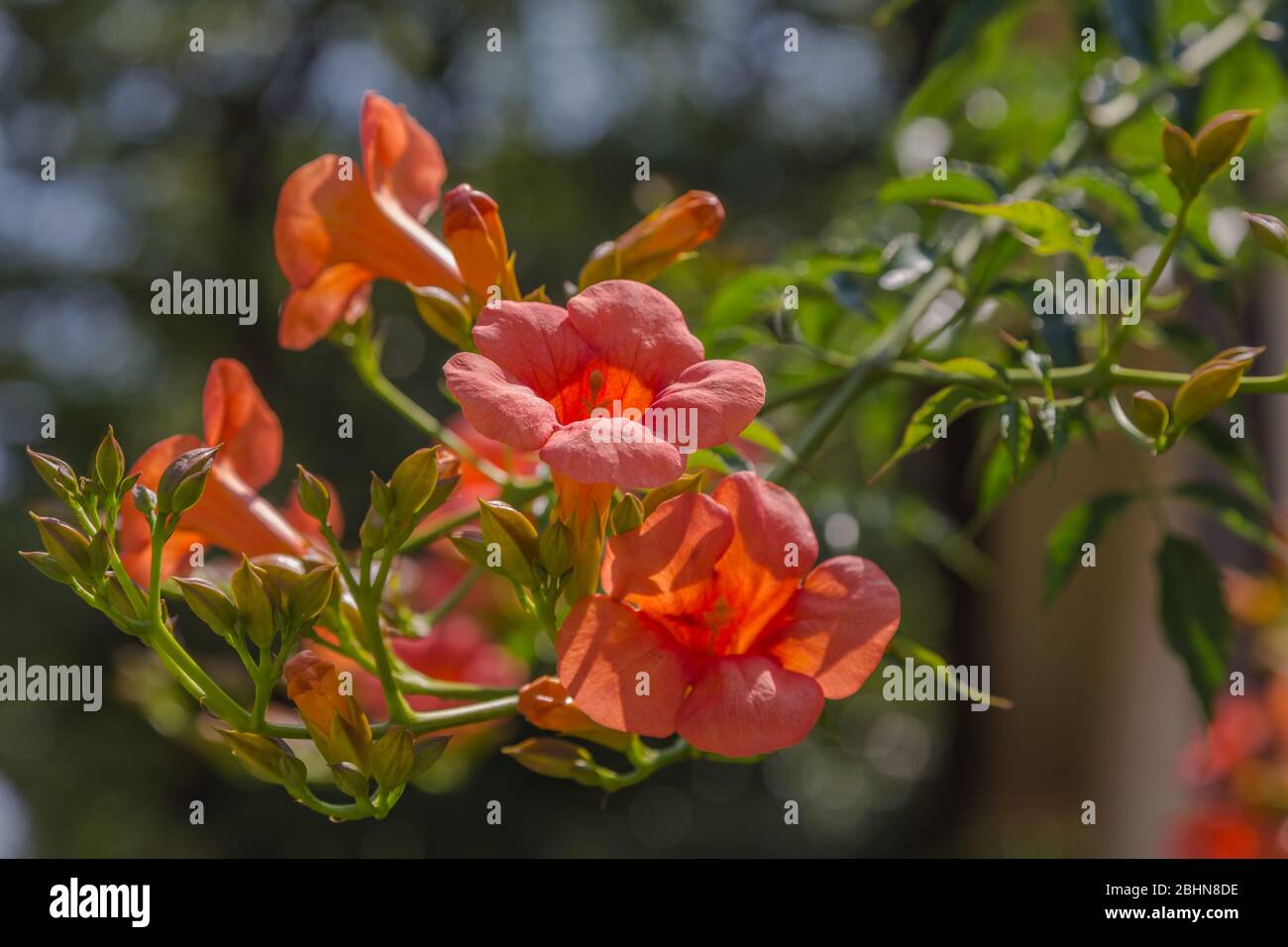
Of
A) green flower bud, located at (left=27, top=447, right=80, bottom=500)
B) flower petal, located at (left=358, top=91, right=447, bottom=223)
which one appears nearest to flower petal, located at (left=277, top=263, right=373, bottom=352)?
flower petal, located at (left=358, top=91, right=447, bottom=223)

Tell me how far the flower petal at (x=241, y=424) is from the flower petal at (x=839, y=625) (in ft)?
1.89

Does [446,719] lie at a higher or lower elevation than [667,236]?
lower

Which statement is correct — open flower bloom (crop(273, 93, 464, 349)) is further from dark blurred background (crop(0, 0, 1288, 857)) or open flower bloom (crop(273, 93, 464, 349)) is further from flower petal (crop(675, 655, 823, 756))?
dark blurred background (crop(0, 0, 1288, 857))

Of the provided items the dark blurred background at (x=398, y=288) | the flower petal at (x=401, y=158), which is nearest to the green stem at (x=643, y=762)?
the flower petal at (x=401, y=158)

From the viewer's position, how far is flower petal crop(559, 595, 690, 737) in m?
0.88

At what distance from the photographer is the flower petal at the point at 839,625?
945mm

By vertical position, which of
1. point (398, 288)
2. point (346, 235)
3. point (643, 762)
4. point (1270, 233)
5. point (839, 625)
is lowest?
point (643, 762)

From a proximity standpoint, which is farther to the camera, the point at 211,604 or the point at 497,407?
the point at 211,604

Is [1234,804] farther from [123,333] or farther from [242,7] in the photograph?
[242,7]

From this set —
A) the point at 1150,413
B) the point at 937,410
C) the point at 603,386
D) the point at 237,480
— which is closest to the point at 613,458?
the point at 603,386

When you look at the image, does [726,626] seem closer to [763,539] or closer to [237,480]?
[763,539]

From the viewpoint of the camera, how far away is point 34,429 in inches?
229

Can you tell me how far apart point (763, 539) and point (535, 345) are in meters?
0.25

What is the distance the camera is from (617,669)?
903 millimetres
